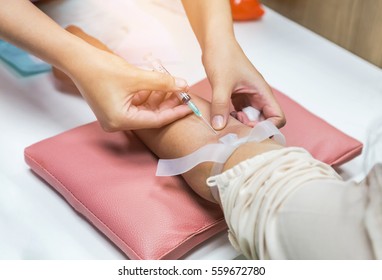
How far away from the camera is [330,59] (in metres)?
1.50

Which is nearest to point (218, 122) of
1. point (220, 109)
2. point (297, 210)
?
point (220, 109)

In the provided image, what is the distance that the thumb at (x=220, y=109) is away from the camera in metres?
1.08

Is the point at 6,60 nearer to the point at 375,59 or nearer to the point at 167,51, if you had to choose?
the point at 167,51

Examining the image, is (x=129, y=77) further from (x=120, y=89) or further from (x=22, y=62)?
(x=22, y=62)

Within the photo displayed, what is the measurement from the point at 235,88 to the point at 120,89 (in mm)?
210

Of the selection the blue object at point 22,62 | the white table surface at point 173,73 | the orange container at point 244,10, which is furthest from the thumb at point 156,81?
the orange container at point 244,10

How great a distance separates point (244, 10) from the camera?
163 centimetres

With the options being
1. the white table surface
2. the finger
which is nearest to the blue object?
the white table surface

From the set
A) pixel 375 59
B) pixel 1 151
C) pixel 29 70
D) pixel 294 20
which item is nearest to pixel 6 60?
pixel 29 70

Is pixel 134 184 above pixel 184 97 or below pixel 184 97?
below

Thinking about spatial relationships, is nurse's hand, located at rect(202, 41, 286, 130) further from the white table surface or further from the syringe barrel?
the white table surface

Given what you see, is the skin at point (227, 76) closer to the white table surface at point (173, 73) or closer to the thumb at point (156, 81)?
the thumb at point (156, 81)

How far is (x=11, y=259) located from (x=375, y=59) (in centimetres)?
93

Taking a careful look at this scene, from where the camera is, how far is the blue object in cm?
141
